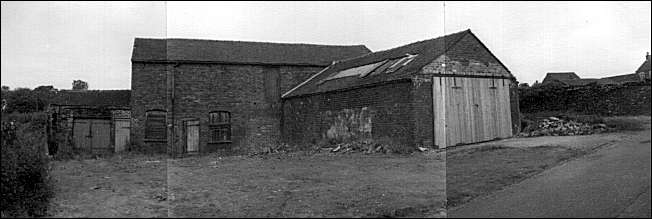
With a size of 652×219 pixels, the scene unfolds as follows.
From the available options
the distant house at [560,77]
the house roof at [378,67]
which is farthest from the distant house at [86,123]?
the distant house at [560,77]

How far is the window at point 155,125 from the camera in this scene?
20891 mm

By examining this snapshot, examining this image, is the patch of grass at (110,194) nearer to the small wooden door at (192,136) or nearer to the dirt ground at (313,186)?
the dirt ground at (313,186)

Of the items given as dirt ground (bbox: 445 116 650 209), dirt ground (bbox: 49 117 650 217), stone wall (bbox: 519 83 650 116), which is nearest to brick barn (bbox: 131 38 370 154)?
dirt ground (bbox: 49 117 650 217)

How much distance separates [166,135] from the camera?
21.1 metres

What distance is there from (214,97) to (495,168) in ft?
53.3

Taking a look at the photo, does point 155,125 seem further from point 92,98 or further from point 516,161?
point 516,161

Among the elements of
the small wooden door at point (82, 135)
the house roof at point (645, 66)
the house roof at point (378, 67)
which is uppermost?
the house roof at point (378, 67)

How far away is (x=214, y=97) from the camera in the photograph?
22.5m

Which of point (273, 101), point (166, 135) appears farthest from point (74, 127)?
point (273, 101)

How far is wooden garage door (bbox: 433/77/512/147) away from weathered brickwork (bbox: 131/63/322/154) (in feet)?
28.8

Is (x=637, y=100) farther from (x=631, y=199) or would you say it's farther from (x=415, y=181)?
(x=415, y=181)

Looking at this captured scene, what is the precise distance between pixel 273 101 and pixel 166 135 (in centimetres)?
482

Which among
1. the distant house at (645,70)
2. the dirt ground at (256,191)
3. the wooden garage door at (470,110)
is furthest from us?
the wooden garage door at (470,110)

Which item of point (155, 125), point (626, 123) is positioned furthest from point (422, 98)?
point (155, 125)
